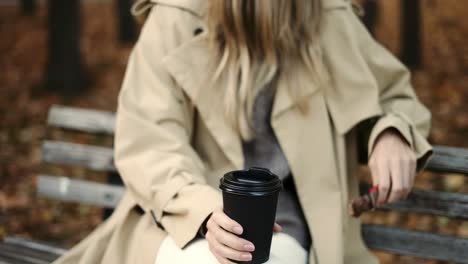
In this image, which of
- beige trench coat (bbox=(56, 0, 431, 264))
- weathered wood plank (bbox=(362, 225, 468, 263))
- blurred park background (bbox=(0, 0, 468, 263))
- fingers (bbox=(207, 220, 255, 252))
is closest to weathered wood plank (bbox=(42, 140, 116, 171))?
beige trench coat (bbox=(56, 0, 431, 264))

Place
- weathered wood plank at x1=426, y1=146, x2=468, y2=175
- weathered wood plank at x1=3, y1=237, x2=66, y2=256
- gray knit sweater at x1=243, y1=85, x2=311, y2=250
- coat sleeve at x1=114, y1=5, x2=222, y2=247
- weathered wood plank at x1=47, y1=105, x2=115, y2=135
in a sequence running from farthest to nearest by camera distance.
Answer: weathered wood plank at x1=47, y1=105, x2=115, y2=135
weathered wood plank at x1=3, y1=237, x2=66, y2=256
weathered wood plank at x1=426, y1=146, x2=468, y2=175
gray knit sweater at x1=243, y1=85, x2=311, y2=250
coat sleeve at x1=114, y1=5, x2=222, y2=247

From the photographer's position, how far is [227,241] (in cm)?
189

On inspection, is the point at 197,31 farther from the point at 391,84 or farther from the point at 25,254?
the point at 25,254

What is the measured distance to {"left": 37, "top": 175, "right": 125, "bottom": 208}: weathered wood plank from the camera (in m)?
3.31

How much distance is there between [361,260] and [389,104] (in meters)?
0.57

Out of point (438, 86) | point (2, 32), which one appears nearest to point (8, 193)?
point (2, 32)

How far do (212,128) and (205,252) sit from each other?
0.52 metres

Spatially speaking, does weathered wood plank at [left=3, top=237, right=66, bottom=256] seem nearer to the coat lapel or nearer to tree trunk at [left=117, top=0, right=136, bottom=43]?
the coat lapel

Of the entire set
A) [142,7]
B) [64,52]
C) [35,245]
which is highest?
[142,7]

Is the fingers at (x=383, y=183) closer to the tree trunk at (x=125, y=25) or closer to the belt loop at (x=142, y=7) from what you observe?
the belt loop at (x=142, y=7)

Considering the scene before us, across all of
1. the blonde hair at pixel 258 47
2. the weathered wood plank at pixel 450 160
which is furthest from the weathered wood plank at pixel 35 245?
the weathered wood plank at pixel 450 160

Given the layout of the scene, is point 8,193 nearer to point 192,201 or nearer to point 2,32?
point 2,32

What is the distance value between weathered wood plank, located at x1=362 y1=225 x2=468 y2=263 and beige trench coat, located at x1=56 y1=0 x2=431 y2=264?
226mm

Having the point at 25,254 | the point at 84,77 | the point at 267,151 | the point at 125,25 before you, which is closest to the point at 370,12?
the point at 125,25
